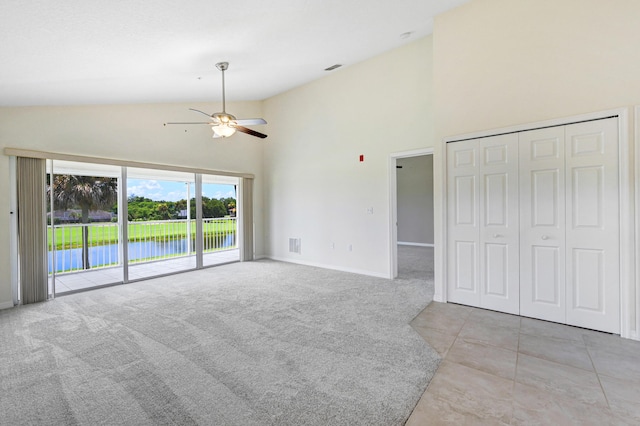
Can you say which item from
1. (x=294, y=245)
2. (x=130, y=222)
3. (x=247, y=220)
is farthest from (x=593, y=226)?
(x=130, y=222)

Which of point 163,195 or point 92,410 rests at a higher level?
point 163,195

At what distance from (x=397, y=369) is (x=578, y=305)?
2.21 metres

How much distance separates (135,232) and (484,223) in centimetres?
637

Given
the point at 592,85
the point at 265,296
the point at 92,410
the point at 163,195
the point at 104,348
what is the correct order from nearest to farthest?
the point at 92,410
the point at 104,348
the point at 592,85
the point at 265,296
the point at 163,195

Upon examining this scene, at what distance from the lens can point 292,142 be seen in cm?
653

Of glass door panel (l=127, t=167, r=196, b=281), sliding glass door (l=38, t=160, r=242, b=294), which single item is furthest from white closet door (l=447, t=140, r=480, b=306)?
glass door panel (l=127, t=167, r=196, b=281)

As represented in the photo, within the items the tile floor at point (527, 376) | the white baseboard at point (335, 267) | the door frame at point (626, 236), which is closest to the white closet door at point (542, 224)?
the tile floor at point (527, 376)

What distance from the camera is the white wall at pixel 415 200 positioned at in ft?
29.4

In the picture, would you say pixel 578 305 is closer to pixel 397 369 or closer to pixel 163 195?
pixel 397 369

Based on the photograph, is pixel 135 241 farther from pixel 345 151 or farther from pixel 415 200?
pixel 415 200

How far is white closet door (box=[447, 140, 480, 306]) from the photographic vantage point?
11.8 ft

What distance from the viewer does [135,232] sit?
Answer: 6031 millimetres

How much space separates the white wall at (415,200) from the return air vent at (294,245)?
4.39 meters

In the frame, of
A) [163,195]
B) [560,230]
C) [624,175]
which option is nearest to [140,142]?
[163,195]
